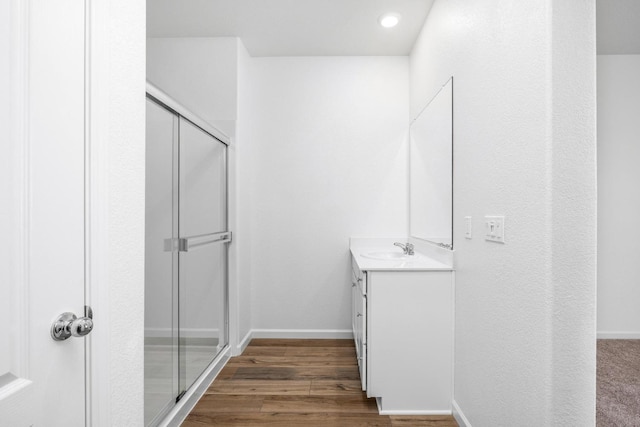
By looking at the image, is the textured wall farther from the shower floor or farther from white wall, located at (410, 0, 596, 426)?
white wall, located at (410, 0, 596, 426)

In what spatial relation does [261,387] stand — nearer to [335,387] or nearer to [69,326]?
[335,387]

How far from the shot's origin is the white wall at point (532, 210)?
1119 mm

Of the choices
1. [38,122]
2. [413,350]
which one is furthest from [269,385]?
[38,122]

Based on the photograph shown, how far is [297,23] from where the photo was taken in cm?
269

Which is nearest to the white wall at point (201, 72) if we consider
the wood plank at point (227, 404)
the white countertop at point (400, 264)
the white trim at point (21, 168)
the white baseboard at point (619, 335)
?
the white countertop at point (400, 264)

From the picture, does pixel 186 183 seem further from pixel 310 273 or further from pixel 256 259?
pixel 310 273

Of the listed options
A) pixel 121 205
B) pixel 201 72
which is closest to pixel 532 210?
pixel 121 205

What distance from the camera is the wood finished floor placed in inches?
76.2

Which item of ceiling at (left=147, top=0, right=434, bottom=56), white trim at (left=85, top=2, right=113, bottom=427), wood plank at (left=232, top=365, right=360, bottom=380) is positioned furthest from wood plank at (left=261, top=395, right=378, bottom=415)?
ceiling at (left=147, top=0, right=434, bottom=56)

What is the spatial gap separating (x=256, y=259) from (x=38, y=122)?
2.61 m

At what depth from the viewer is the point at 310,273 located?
3.24 m

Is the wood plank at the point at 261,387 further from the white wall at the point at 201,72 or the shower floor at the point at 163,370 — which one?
the white wall at the point at 201,72

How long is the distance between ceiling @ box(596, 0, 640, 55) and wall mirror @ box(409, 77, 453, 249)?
122cm

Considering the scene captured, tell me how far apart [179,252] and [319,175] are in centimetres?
163
